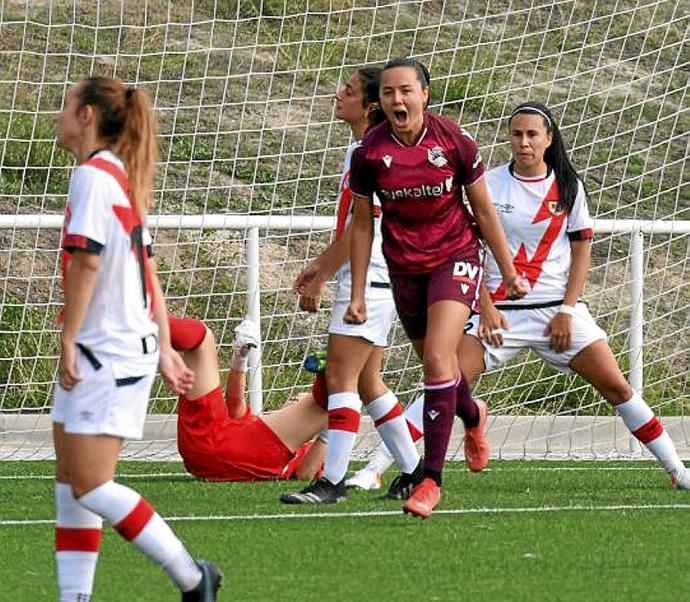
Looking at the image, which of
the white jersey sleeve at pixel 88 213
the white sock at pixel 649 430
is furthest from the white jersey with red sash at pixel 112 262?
the white sock at pixel 649 430

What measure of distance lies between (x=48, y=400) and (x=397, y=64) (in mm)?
5375

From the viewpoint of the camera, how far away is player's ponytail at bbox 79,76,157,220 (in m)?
5.28

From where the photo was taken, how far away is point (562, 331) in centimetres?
829

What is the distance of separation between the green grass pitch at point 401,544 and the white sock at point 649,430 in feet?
0.55

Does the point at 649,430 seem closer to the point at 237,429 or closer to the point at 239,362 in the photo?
the point at 237,429

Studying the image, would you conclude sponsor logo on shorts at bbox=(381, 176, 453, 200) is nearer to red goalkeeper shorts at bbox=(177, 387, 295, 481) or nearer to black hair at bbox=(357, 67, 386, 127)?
black hair at bbox=(357, 67, 386, 127)

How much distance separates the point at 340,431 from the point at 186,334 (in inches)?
36.9

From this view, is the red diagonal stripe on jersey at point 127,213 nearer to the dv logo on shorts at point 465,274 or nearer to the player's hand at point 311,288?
the dv logo on shorts at point 465,274

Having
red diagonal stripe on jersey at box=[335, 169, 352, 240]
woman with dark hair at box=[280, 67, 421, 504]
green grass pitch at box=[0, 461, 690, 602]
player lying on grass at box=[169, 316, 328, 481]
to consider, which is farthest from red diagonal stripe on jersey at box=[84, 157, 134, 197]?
player lying on grass at box=[169, 316, 328, 481]

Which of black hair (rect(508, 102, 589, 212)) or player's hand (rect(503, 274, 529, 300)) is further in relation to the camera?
black hair (rect(508, 102, 589, 212))

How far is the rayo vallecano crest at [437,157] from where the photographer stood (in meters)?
7.34

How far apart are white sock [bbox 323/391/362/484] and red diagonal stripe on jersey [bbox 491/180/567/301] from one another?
3.16 feet

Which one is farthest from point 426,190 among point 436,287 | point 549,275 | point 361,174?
point 549,275

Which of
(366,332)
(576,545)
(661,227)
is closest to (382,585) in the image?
(576,545)
